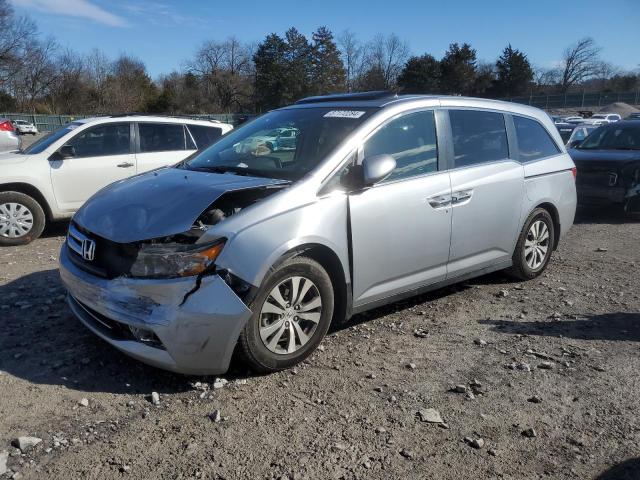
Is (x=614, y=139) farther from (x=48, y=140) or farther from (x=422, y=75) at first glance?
(x=422, y=75)

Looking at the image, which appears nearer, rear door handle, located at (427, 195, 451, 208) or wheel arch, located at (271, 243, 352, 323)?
wheel arch, located at (271, 243, 352, 323)

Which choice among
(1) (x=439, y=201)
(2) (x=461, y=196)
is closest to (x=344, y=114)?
(1) (x=439, y=201)

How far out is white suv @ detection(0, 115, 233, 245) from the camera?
23.2 feet

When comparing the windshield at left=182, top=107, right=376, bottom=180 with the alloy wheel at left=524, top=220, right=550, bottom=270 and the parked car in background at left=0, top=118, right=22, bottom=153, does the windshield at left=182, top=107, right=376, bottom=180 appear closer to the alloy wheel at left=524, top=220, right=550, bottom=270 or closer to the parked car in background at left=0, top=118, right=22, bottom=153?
the alloy wheel at left=524, top=220, right=550, bottom=270

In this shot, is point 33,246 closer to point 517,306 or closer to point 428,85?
point 517,306

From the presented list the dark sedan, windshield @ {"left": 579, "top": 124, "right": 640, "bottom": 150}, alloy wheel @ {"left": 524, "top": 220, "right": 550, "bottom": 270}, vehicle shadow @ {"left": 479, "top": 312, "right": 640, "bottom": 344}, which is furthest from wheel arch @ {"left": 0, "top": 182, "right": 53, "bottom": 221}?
windshield @ {"left": 579, "top": 124, "right": 640, "bottom": 150}

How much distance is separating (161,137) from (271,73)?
63.5 metres

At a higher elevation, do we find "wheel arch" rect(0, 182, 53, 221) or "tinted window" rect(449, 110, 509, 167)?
"tinted window" rect(449, 110, 509, 167)

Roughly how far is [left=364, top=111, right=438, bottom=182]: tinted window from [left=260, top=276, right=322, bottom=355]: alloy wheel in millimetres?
1101

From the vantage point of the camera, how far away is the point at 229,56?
281 ft

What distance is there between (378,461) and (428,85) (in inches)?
2740

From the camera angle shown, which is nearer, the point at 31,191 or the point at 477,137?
the point at 477,137

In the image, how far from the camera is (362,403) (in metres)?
3.30

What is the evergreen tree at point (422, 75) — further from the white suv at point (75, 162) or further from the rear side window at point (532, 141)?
the rear side window at point (532, 141)
